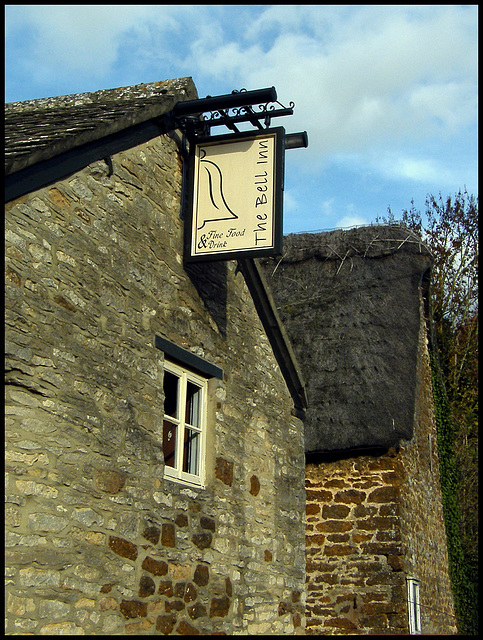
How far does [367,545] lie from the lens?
1199 centimetres

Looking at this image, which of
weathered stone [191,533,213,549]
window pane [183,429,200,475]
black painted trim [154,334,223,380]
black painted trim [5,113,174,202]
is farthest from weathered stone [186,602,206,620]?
black painted trim [5,113,174,202]

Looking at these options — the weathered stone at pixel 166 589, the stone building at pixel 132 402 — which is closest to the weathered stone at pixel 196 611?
the stone building at pixel 132 402

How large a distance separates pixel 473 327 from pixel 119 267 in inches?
759

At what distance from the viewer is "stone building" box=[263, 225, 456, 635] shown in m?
11.9

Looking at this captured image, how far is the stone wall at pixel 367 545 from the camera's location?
11633 millimetres

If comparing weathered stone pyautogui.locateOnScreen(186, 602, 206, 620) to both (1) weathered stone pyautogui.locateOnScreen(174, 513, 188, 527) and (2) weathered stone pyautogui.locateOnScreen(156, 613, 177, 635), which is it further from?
(1) weathered stone pyautogui.locateOnScreen(174, 513, 188, 527)

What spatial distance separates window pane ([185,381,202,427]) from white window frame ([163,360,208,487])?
22 mm

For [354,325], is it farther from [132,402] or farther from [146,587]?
[146,587]

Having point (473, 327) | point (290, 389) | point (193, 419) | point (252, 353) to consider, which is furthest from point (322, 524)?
point (473, 327)

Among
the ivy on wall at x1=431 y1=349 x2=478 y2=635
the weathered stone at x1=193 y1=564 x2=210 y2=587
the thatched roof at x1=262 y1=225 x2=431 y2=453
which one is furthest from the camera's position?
the ivy on wall at x1=431 y1=349 x2=478 y2=635

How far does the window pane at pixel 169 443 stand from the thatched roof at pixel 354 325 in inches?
215

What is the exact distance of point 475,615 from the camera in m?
15.2

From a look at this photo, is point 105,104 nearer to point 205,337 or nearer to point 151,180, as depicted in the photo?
point 151,180

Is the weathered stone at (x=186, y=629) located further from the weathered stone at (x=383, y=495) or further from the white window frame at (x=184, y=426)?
the weathered stone at (x=383, y=495)
